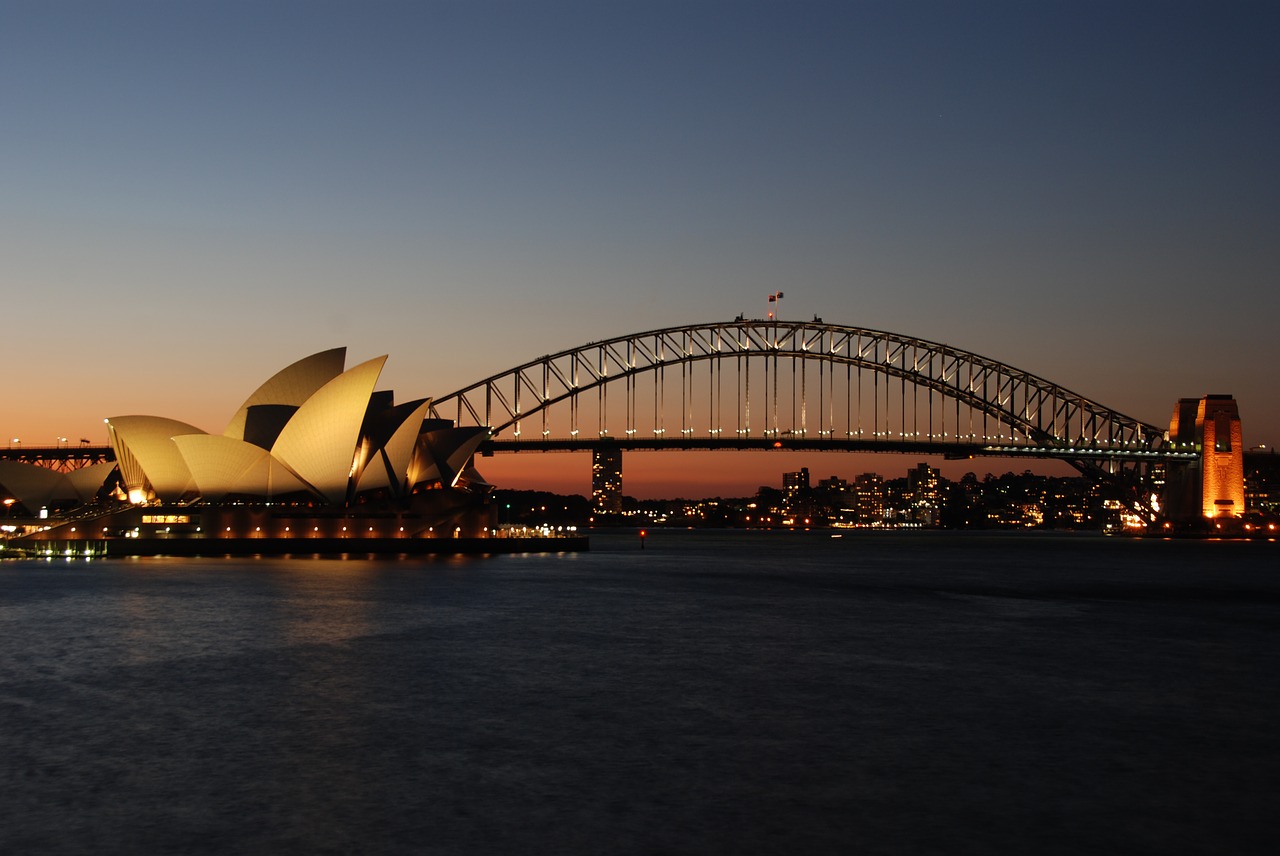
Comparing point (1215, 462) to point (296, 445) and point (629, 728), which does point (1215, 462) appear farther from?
point (629, 728)

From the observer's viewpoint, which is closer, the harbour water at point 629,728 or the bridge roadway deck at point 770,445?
the harbour water at point 629,728

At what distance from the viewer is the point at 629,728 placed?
47.5ft

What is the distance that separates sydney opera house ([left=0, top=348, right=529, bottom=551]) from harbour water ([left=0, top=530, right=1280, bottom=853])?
26.2 meters

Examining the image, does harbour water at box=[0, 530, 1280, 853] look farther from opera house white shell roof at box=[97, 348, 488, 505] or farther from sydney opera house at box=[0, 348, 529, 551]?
sydney opera house at box=[0, 348, 529, 551]

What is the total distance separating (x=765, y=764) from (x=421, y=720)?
463 cm

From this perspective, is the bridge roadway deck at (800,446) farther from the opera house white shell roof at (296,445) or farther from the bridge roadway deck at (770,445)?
the opera house white shell roof at (296,445)

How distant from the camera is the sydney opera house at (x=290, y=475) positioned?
57.5 meters

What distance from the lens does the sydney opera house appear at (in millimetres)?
57469

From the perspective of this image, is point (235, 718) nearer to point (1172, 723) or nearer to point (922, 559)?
point (1172, 723)

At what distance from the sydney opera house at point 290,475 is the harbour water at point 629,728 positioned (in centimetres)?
2619

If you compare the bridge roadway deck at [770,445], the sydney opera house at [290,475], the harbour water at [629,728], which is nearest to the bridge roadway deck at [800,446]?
the bridge roadway deck at [770,445]

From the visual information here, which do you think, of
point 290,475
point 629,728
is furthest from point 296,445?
point 629,728

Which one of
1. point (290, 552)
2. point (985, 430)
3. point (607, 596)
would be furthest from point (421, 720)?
point (985, 430)

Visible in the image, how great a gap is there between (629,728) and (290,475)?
4723 cm
